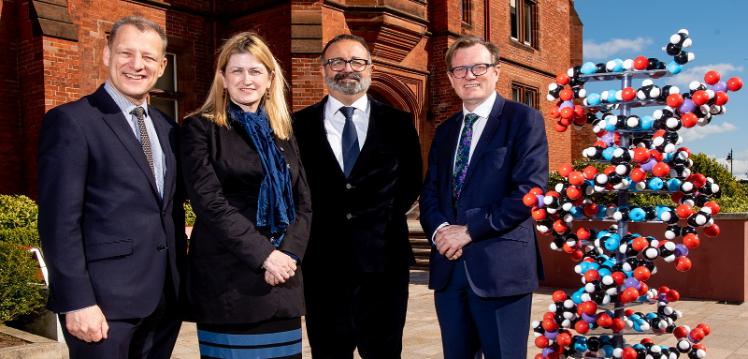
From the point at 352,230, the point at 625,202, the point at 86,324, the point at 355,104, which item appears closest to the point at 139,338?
the point at 86,324

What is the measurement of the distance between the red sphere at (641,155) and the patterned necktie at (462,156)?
2.62 feet

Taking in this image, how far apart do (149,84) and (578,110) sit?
2.01m

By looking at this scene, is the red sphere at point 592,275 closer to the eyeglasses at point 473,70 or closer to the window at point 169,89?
the eyeglasses at point 473,70

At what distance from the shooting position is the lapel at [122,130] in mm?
2549

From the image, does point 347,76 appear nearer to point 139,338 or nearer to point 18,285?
point 139,338

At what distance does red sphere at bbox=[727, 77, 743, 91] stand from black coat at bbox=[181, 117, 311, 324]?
201 centimetres

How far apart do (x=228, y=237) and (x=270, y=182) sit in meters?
0.31

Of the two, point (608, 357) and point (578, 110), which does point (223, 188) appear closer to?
point (578, 110)

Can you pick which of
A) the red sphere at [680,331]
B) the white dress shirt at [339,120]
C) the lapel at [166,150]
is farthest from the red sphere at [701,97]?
the lapel at [166,150]

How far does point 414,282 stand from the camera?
9031 mm

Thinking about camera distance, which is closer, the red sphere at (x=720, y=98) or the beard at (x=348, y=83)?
the red sphere at (x=720, y=98)

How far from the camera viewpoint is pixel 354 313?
326cm

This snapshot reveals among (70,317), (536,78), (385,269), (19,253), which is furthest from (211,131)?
(536,78)

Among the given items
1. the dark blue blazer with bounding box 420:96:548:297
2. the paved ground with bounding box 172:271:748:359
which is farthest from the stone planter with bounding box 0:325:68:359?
the dark blue blazer with bounding box 420:96:548:297
